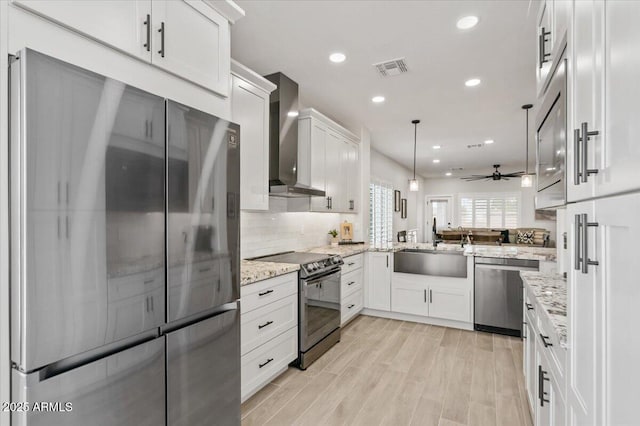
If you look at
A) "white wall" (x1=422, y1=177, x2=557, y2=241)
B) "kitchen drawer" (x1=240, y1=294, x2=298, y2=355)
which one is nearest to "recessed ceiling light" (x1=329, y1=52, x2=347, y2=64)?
"kitchen drawer" (x1=240, y1=294, x2=298, y2=355)

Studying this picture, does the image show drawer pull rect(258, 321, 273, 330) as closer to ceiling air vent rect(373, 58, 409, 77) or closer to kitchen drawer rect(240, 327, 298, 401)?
kitchen drawer rect(240, 327, 298, 401)

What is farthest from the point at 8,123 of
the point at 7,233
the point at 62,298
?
the point at 62,298

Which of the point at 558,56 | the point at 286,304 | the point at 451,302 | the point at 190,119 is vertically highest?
the point at 558,56

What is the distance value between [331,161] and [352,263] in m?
1.34

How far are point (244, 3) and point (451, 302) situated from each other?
12.2 feet

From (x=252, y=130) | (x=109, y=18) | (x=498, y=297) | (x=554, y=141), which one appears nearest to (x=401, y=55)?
(x=252, y=130)

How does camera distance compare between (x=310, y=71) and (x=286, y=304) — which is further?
(x=310, y=71)

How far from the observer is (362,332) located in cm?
384

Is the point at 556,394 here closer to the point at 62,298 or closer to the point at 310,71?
the point at 62,298

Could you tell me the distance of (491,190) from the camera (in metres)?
10.7

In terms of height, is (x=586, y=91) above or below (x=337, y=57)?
below

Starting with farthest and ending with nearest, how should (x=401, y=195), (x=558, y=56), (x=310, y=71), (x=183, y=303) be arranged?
(x=401, y=195) → (x=310, y=71) → (x=183, y=303) → (x=558, y=56)

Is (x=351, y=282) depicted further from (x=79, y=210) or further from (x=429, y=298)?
(x=79, y=210)

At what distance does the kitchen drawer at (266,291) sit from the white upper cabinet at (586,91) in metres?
1.92
